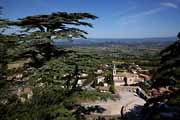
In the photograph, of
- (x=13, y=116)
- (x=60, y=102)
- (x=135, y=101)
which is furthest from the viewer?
(x=135, y=101)

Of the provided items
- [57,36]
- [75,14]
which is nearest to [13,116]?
[57,36]

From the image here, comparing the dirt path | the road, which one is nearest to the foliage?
the dirt path

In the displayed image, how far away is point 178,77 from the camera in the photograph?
215 inches

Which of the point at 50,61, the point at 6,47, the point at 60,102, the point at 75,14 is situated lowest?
the point at 60,102

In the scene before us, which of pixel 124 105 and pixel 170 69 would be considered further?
pixel 124 105

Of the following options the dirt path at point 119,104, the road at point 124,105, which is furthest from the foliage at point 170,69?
the road at point 124,105

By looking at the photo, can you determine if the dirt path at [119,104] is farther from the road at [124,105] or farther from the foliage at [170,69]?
the foliage at [170,69]

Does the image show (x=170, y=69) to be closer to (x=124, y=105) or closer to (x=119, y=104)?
(x=124, y=105)

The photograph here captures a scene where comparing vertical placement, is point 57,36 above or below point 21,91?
above

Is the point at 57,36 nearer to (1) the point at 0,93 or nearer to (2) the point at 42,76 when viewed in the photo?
(2) the point at 42,76

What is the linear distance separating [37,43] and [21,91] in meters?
2.64

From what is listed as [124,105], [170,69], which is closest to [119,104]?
[124,105]

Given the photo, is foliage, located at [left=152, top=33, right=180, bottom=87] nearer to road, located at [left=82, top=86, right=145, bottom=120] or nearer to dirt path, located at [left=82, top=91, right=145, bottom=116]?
dirt path, located at [left=82, top=91, right=145, bottom=116]

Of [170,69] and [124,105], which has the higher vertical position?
[170,69]
